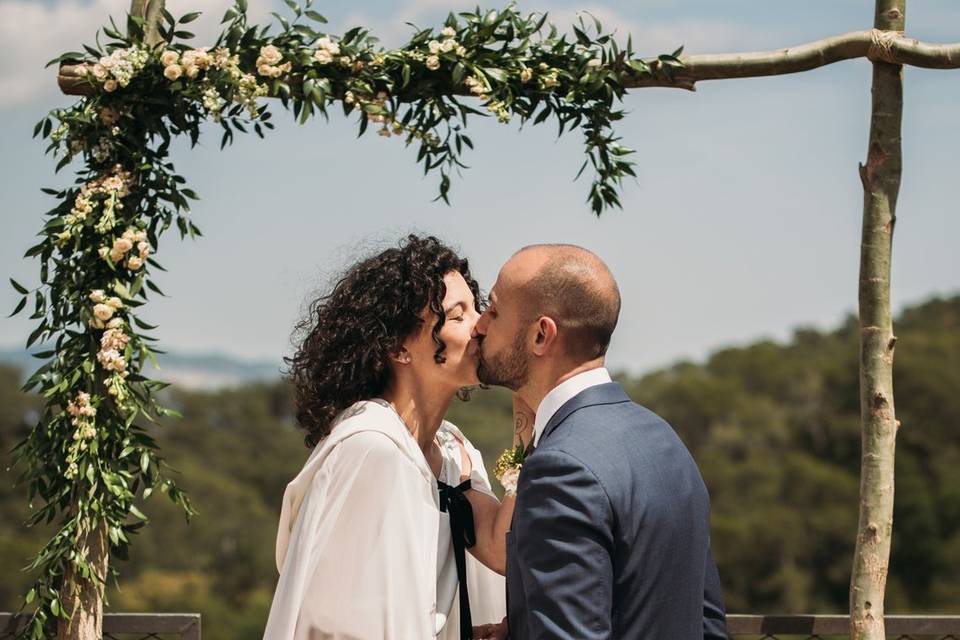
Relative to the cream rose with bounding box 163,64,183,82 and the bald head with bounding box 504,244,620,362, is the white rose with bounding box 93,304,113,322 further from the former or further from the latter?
the bald head with bounding box 504,244,620,362

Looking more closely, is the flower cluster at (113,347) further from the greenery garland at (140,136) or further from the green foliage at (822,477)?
the green foliage at (822,477)

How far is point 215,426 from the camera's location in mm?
57062

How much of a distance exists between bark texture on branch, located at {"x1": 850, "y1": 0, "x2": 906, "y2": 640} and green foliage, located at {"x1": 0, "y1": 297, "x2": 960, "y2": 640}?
37.5 metres

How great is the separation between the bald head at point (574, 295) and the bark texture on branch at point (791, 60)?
1658mm

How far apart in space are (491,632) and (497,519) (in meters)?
0.30

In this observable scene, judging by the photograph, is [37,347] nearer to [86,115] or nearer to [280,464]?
[86,115]

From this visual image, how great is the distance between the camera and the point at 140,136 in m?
4.30

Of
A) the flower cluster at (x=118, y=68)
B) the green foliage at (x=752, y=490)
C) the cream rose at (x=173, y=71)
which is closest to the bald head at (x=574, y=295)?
the cream rose at (x=173, y=71)

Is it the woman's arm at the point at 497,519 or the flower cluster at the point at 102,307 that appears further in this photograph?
the flower cluster at the point at 102,307

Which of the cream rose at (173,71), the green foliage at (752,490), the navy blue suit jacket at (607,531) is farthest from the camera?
the green foliage at (752,490)

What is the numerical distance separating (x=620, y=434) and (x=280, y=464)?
5107 centimetres

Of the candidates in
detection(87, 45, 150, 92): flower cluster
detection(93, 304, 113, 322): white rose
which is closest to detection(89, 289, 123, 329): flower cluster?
detection(93, 304, 113, 322): white rose

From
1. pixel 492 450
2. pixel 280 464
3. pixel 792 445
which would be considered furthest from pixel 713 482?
pixel 280 464

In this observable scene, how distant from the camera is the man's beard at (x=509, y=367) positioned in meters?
2.84
